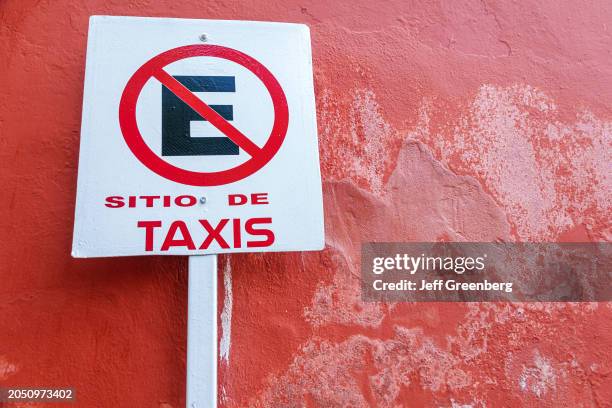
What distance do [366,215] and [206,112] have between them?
0.43 meters

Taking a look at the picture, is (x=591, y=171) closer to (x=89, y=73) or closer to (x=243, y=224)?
(x=243, y=224)


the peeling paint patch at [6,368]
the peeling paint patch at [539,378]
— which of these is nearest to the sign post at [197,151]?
the peeling paint patch at [6,368]

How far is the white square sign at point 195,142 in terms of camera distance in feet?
2.68

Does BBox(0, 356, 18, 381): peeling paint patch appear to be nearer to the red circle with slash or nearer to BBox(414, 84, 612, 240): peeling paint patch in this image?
the red circle with slash

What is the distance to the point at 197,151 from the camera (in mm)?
858

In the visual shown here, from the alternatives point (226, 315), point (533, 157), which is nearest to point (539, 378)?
point (533, 157)

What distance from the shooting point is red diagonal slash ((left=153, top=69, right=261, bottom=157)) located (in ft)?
2.88

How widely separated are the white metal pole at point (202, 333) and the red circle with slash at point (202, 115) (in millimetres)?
167

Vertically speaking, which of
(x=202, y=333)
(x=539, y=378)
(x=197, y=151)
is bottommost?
(x=539, y=378)

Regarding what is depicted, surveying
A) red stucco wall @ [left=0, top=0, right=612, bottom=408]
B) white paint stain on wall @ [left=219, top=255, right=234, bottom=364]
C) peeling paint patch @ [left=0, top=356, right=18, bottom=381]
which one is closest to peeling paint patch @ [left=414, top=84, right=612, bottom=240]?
red stucco wall @ [left=0, top=0, right=612, bottom=408]

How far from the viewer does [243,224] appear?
838 mm

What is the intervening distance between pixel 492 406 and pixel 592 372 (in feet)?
0.86

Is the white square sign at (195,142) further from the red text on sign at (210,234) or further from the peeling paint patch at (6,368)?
the peeling paint patch at (6,368)

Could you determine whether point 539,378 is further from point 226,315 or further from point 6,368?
point 6,368
